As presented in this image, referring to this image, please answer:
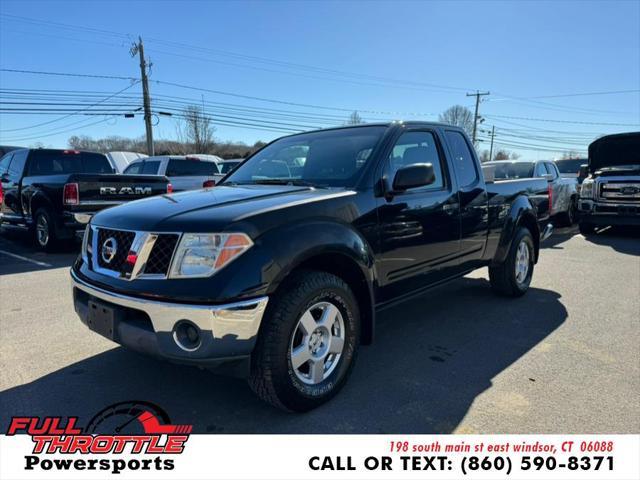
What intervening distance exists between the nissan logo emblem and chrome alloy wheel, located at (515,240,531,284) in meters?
4.30

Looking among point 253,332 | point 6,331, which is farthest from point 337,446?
point 6,331

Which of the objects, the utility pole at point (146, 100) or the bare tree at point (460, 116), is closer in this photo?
the utility pole at point (146, 100)

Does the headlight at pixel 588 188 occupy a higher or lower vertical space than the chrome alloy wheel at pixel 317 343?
higher

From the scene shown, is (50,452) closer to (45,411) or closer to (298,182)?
(45,411)

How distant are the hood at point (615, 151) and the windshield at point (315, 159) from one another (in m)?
10.4

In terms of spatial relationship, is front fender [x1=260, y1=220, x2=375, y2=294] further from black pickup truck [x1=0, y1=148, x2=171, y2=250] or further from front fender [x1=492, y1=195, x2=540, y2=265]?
black pickup truck [x1=0, y1=148, x2=171, y2=250]

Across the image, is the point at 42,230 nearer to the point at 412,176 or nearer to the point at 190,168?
the point at 190,168

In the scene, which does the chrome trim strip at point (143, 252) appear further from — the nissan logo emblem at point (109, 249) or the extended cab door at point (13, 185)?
the extended cab door at point (13, 185)

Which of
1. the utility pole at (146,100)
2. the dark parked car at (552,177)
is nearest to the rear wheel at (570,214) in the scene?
the dark parked car at (552,177)

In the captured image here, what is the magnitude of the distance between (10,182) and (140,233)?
27.8ft

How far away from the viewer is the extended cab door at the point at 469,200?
13.6ft

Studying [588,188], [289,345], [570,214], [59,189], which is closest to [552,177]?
[588,188]

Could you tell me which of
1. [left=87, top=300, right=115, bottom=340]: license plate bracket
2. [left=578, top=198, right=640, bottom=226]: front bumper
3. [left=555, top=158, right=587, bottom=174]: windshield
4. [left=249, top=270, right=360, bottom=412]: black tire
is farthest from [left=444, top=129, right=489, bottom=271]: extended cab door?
[left=555, top=158, right=587, bottom=174]: windshield

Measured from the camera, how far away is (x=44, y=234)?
27.2ft
